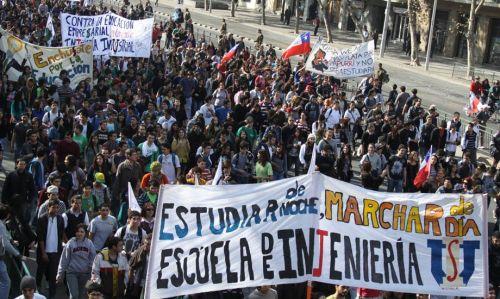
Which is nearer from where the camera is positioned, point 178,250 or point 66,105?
point 178,250

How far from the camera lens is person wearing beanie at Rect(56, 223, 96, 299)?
34.6 ft

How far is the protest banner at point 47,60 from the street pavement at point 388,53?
14013 millimetres

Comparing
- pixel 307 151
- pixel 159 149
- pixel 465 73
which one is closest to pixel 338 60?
pixel 307 151

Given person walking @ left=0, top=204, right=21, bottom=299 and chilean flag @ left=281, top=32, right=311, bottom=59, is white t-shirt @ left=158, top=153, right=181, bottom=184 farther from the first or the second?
chilean flag @ left=281, top=32, right=311, bottom=59

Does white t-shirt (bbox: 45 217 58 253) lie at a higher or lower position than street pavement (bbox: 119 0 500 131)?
higher

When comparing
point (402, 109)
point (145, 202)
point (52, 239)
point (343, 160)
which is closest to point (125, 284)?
point (52, 239)

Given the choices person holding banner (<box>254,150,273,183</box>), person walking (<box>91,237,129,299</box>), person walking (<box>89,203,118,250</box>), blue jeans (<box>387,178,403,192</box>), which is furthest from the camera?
blue jeans (<box>387,178,403,192</box>)

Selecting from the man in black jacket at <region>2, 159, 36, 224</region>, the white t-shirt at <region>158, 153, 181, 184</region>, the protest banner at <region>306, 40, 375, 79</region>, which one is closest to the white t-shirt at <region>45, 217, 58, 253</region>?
the man in black jacket at <region>2, 159, 36, 224</region>

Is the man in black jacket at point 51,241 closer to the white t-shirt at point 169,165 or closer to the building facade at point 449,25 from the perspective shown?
the white t-shirt at point 169,165

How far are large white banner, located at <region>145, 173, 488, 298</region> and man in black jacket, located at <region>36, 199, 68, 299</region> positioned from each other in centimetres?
296

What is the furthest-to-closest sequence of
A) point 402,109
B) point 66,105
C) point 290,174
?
point 402,109, point 290,174, point 66,105

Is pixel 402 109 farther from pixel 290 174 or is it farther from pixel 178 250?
pixel 178 250

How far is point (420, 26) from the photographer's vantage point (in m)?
49.8

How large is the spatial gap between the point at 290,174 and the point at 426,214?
32.0 ft
